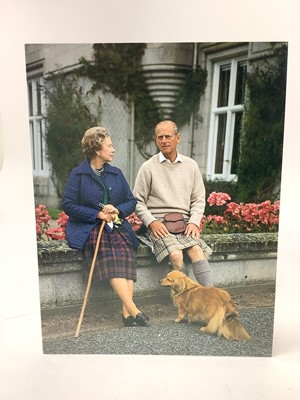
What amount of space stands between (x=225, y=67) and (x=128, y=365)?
4.91ft

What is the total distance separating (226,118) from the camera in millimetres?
1439

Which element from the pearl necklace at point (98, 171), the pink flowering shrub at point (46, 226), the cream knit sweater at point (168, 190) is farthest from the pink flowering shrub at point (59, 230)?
the cream knit sweater at point (168, 190)

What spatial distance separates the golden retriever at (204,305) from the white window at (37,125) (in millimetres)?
789

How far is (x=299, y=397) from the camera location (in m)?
1.52

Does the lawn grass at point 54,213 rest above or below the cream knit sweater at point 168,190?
below

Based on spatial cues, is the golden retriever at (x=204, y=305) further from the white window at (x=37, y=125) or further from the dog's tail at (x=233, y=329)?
the white window at (x=37, y=125)

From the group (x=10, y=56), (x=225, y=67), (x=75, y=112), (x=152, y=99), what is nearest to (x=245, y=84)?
(x=225, y=67)

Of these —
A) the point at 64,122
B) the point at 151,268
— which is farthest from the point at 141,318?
the point at 64,122

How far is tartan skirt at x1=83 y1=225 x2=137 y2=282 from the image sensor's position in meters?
1.51

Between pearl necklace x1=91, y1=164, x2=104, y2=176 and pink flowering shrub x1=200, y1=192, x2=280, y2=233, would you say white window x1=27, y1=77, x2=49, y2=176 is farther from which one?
pink flowering shrub x1=200, y1=192, x2=280, y2=233

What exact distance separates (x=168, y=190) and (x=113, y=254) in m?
0.40

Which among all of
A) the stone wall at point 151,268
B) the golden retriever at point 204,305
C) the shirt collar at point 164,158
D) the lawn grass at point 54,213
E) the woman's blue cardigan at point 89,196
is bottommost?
the golden retriever at point 204,305

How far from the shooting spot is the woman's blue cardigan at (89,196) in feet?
4.83

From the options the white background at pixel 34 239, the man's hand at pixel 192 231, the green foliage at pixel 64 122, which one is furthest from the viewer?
the man's hand at pixel 192 231
